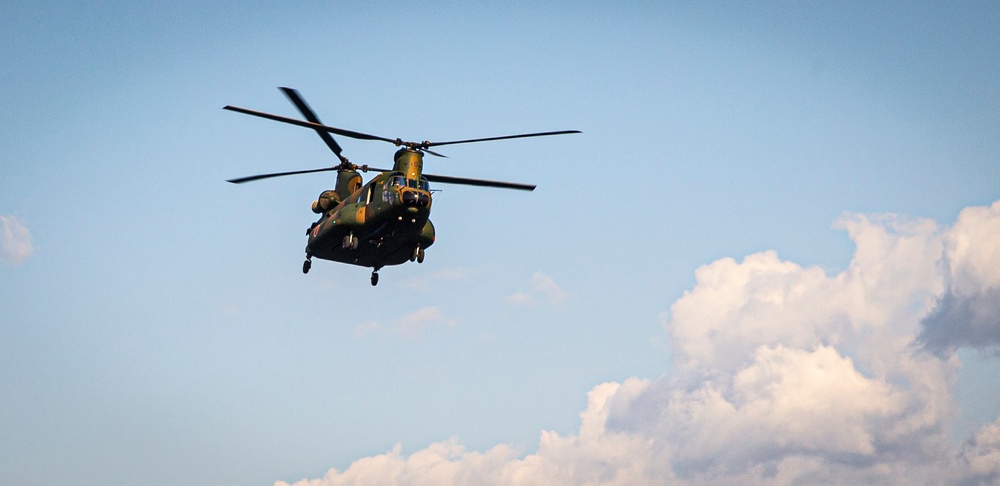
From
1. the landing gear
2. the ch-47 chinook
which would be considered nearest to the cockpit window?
the ch-47 chinook

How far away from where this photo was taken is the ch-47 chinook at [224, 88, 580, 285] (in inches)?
2611

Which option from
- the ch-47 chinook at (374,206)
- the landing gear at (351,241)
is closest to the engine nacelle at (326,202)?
the ch-47 chinook at (374,206)

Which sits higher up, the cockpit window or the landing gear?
the cockpit window

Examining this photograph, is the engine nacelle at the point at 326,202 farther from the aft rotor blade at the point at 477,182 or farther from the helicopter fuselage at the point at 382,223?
the aft rotor blade at the point at 477,182

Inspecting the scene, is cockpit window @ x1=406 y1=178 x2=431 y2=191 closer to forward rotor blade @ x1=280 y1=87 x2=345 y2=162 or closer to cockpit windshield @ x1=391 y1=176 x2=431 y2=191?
cockpit windshield @ x1=391 y1=176 x2=431 y2=191

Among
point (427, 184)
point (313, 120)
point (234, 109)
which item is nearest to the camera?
point (234, 109)

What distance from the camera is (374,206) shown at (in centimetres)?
6750

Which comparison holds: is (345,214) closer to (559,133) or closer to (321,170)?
(321,170)

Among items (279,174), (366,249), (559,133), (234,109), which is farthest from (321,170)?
(559,133)

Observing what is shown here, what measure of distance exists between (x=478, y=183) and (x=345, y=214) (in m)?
8.35

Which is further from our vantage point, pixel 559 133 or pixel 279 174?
pixel 279 174

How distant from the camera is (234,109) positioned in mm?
63344

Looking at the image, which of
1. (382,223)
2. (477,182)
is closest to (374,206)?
(382,223)

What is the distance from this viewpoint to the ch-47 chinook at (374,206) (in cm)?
6631
